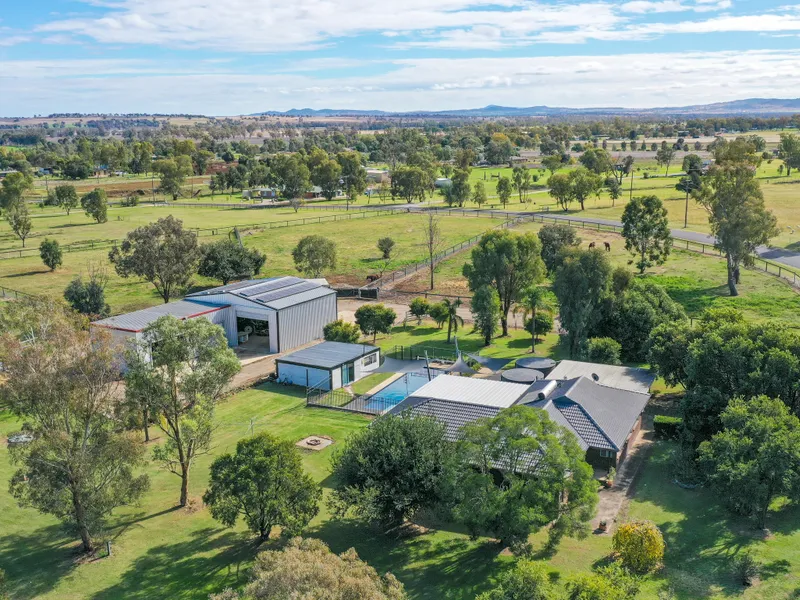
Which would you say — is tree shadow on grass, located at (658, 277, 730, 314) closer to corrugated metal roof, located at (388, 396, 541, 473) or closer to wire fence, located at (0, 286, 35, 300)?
corrugated metal roof, located at (388, 396, 541, 473)

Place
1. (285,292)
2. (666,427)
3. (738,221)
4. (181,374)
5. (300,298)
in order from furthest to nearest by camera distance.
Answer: (738,221) < (285,292) < (300,298) < (666,427) < (181,374)

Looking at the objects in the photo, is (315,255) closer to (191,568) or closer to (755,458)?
(191,568)

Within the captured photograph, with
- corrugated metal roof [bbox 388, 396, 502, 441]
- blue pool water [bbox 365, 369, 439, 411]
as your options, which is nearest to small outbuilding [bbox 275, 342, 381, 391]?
blue pool water [bbox 365, 369, 439, 411]

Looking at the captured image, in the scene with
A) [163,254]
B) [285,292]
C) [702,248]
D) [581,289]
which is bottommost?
[702,248]

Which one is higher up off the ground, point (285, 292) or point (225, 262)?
point (225, 262)

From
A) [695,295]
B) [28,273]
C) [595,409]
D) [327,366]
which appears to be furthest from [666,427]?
[28,273]

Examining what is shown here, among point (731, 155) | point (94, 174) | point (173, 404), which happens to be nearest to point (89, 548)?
point (173, 404)

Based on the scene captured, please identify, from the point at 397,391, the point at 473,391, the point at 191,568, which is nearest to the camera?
the point at 191,568

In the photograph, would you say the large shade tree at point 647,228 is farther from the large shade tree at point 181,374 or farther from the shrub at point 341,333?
the large shade tree at point 181,374
